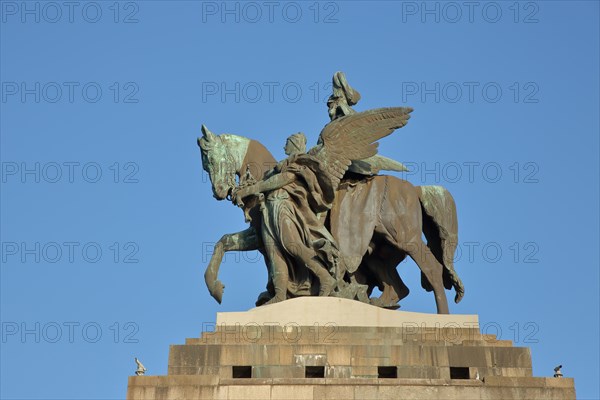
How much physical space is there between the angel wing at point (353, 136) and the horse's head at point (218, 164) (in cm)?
218

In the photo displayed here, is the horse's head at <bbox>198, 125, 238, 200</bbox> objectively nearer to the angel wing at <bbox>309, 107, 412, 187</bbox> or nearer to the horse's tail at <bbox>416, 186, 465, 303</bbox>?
the angel wing at <bbox>309, 107, 412, 187</bbox>

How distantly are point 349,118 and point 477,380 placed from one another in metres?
8.35

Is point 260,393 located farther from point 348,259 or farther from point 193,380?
point 348,259

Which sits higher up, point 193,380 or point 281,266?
point 281,266

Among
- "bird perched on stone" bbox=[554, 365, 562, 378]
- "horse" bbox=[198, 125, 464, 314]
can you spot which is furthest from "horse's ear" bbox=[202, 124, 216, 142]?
"bird perched on stone" bbox=[554, 365, 562, 378]

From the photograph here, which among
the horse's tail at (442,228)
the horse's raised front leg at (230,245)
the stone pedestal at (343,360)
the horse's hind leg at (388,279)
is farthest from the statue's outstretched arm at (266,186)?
the horse's tail at (442,228)

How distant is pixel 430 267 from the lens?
130 ft

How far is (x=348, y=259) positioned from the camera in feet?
128

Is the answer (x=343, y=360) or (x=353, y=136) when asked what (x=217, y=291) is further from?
(x=353, y=136)

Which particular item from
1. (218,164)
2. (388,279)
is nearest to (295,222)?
(218,164)

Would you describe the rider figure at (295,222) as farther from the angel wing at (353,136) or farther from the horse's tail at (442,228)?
the horse's tail at (442,228)

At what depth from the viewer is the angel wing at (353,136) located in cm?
3900

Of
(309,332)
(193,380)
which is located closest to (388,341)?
(309,332)

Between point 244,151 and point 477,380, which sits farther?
point 244,151
